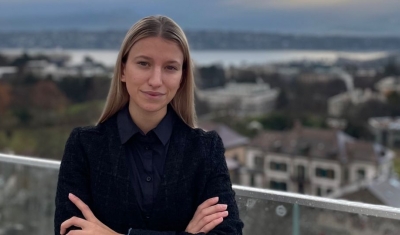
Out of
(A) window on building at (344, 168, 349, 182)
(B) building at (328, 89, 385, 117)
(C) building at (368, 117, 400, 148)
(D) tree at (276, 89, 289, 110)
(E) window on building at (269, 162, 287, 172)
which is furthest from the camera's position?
(D) tree at (276, 89, 289, 110)

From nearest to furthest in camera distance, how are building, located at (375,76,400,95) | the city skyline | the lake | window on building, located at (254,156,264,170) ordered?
window on building, located at (254,156,264,170), building, located at (375,76,400,95), the lake, the city skyline

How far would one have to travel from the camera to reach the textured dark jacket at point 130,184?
1236 mm

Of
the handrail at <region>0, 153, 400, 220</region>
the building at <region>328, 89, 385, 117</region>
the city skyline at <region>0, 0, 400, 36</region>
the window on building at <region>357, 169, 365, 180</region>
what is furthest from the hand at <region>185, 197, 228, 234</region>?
the city skyline at <region>0, 0, 400, 36</region>

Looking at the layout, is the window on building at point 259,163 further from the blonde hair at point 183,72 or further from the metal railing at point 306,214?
the blonde hair at point 183,72

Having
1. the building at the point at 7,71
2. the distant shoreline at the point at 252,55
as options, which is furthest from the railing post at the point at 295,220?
the building at the point at 7,71

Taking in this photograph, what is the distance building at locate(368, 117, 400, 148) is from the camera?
44.0 meters

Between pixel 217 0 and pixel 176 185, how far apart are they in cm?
6194

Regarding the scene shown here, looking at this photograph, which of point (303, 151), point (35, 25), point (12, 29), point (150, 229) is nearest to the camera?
point (150, 229)

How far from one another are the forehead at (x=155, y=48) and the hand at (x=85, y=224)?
1.23 feet

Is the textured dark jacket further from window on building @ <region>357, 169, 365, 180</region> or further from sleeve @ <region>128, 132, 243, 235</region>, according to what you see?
window on building @ <region>357, 169, 365, 180</region>

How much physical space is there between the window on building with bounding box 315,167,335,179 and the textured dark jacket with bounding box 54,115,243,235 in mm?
39609

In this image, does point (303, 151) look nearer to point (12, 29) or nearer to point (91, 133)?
point (12, 29)

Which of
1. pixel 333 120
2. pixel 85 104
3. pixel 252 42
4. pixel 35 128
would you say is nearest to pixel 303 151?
pixel 333 120

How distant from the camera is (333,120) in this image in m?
47.7
